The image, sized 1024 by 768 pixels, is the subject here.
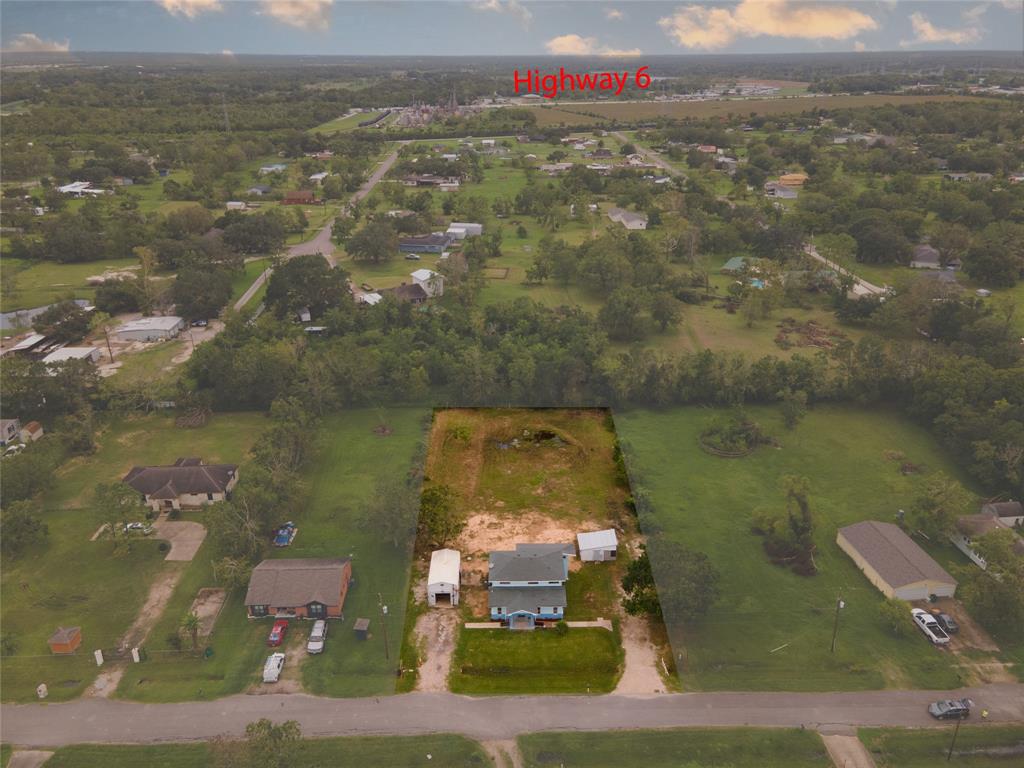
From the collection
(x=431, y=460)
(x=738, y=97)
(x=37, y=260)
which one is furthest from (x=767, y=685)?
(x=738, y=97)

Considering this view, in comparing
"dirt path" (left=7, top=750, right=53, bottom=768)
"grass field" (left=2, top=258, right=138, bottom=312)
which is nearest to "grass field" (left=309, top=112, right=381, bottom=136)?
"grass field" (left=2, top=258, right=138, bottom=312)

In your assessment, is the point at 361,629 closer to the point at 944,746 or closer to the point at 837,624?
the point at 837,624

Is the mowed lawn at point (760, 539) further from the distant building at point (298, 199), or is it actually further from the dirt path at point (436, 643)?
the distant building at point (298, 199)

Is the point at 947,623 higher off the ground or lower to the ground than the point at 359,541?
higher

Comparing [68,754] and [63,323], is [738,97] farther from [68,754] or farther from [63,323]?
[68,754]

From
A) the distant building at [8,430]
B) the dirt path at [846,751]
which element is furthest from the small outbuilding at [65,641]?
the dirt path at [846,751]

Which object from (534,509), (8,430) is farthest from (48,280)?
(534,509)
